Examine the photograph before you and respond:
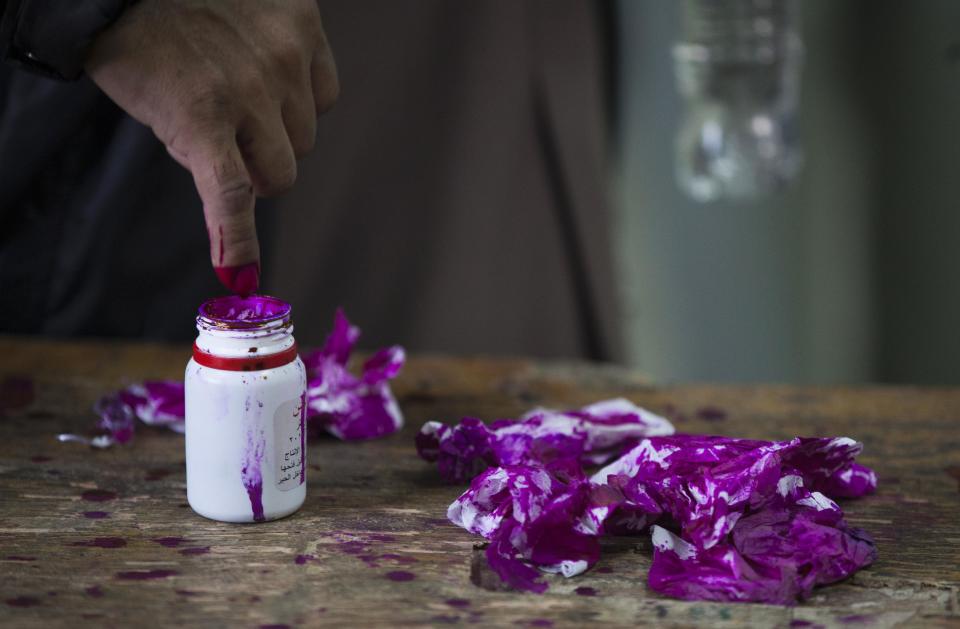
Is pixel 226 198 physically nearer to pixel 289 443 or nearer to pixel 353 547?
pixel 289 443

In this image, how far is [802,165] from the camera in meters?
2.50

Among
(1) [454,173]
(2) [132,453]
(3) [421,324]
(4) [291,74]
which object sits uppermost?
(4) [291,74]

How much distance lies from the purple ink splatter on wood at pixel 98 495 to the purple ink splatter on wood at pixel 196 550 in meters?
0.16

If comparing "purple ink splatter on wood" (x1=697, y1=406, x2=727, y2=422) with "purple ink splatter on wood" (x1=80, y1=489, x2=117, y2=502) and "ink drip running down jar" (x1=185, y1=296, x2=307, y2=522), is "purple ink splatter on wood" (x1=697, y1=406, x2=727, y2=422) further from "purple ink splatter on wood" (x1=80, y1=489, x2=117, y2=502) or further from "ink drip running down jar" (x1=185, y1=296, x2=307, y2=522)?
"purple ink splatter on wood" (x1=80, y1=489, x2=117, y2=502)

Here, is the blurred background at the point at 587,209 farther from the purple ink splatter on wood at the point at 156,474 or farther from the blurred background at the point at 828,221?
the purple ink splatter on wood at the point at 156,474

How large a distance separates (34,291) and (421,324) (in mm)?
969

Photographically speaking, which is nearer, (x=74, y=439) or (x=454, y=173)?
(x=74, y=439)

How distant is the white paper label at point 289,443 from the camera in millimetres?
1072

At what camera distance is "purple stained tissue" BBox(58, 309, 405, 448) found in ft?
4.35

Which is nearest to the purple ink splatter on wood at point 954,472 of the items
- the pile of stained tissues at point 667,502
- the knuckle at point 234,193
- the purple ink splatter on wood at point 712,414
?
the pile of stained tissues at point 667,502

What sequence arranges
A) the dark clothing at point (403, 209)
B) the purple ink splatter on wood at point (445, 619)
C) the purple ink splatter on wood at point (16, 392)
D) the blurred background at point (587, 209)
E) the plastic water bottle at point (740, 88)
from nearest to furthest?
the purple ink splatter on wood at point (445, 619) < the purple ink splatter on wood at point (16, 392) < the dark clothing at point (403, 209) < the blurred background at point (587, 209) < the plastic water bottle at point (740, 88)

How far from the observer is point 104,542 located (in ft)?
3.48

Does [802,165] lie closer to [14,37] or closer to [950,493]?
[950,493]

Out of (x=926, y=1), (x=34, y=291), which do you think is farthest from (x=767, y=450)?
(x=926, y=1)
